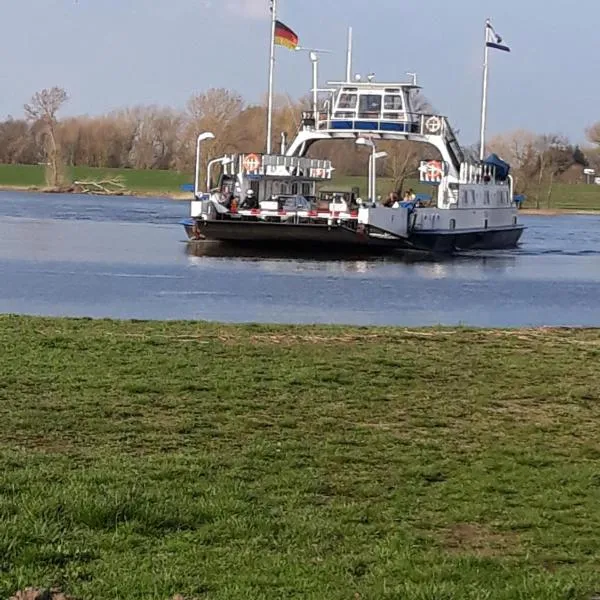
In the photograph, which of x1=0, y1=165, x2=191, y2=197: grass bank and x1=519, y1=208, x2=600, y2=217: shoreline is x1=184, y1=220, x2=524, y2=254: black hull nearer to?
x1=519, y1=208, x2=600, y2=217: shoreline

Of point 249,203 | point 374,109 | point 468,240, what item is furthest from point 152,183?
point 249,203

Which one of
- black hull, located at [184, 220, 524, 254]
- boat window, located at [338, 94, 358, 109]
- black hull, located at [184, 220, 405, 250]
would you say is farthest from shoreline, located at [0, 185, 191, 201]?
black hull, located at [184, 220, 405, 250]

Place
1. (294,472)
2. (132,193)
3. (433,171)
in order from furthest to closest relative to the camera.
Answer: (132,193) → (433,171) → (294,472)

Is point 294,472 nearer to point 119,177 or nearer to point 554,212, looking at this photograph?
point 554,212

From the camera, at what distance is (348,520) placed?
19.3ft

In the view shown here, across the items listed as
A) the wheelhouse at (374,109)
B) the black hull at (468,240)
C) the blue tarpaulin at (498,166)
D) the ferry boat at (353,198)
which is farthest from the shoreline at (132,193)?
the wheelhouse at (374,109)

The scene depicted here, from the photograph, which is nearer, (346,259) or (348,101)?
(346,259)

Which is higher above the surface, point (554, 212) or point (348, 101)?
point (348, 101)

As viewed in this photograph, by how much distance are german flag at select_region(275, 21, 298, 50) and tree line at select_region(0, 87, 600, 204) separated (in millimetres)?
21197

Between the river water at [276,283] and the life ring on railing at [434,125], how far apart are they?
188 inches

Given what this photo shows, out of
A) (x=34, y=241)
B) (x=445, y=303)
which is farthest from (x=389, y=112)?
(x=445, y=303)

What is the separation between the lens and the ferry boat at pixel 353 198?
124 ft

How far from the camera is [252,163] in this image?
41.5 meters

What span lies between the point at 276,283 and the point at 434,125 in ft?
61.9
